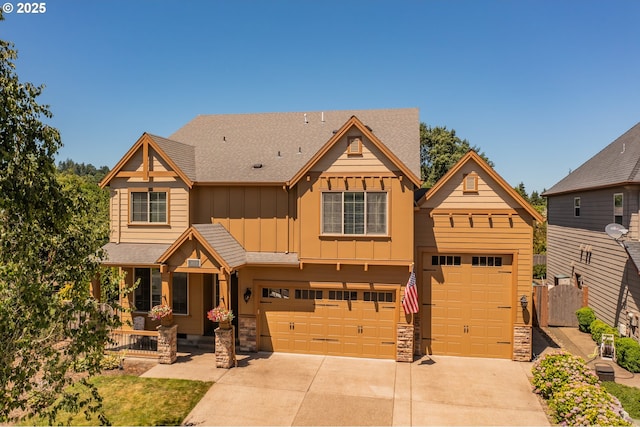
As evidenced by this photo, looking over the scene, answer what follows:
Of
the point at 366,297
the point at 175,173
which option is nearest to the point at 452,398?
the point at 366,297

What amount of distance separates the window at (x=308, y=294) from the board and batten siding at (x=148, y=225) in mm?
5641

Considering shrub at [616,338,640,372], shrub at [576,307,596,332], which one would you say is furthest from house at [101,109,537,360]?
shrub at [576,307,596,332]

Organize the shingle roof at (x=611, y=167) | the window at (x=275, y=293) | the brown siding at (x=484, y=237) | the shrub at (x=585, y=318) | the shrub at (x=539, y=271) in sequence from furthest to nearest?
the shrub at (x=539, y=271) → the shrub at (x=585, y=318) → the shingle roof at (x=611, y=167) → the window at (x=275, y=293) → the brown siding at (x=484, y=237)

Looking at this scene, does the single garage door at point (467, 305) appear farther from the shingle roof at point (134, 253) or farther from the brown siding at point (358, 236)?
the shingle roof at point (134, 253)

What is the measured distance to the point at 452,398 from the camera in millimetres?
12273

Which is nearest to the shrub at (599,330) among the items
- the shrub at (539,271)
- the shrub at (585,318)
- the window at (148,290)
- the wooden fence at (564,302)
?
the shrub at (585,318)

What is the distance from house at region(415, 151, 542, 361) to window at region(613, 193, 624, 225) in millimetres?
5358

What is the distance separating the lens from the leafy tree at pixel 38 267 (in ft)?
20.6

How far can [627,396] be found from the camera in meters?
12.1

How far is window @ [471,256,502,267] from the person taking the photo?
15.7 metres

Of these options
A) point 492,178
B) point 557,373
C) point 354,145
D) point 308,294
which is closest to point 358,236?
point 308,294

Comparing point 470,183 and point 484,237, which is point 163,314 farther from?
point 470,183

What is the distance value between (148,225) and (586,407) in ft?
54.7

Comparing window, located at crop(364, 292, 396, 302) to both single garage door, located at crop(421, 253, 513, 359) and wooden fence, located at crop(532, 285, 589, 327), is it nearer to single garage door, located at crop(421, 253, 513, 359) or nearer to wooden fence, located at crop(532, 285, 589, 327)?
single garage door, located at crop(421, 253, 513, 359)
